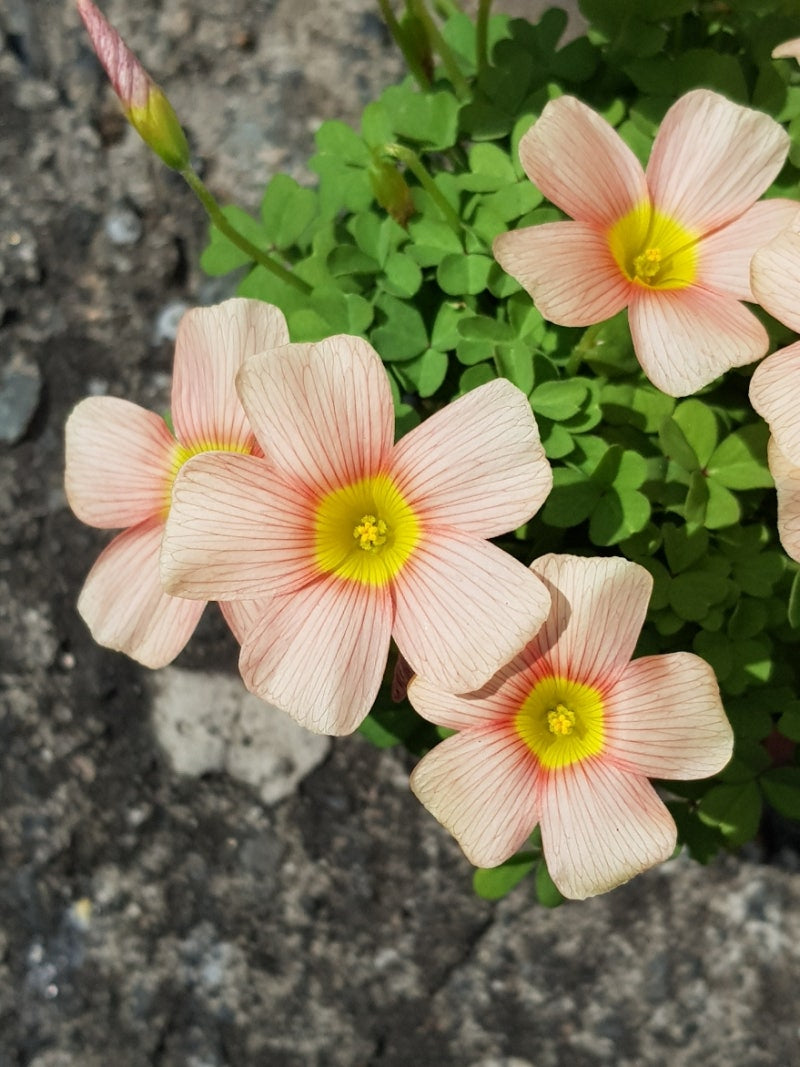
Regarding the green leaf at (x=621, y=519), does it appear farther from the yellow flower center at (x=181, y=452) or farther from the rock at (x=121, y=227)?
the rock at (x=121, y=227)

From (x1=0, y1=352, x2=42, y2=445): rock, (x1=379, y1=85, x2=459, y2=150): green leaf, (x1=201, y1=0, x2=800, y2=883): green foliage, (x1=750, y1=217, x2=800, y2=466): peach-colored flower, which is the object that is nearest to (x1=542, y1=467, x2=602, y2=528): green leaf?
(x1=201, y1=0, x2=800, y2=883): green foliage

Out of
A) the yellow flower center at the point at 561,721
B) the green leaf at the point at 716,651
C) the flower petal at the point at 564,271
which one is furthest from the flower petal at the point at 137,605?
the green leaf at the point at 716,651

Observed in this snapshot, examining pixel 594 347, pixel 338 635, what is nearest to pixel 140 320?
pixel 594 347

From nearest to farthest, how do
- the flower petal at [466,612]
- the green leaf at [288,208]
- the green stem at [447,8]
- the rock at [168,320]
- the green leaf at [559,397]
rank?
the flower petal at [466,612], the green leaf at [559,397], the green leaf at [288,208], the green stem at [447,8], the rock at [168,320]

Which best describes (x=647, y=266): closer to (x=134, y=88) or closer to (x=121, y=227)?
(x=134, y=88)

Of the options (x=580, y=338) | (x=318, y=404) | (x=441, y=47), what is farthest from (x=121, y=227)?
(x=318, y=404)

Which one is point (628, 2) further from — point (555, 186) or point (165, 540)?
point (165, 540)
